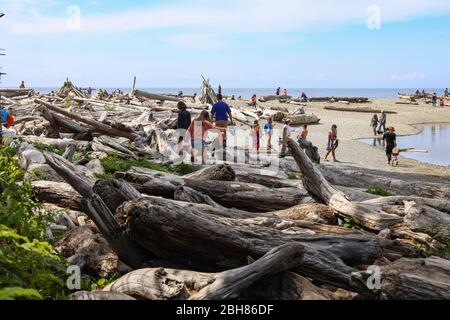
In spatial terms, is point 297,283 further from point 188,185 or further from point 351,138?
point 351,138

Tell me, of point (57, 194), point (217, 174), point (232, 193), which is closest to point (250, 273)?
point (232, 193)

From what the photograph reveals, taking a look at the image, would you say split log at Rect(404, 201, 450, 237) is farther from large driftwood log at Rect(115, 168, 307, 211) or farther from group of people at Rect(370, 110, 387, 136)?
group of people at Rect(370, 110, 387, 136)

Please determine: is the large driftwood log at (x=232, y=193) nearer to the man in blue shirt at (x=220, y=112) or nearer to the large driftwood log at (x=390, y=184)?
the large driftwood log at (x=390, y=184)

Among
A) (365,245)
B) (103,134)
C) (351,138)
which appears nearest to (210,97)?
(351,138)


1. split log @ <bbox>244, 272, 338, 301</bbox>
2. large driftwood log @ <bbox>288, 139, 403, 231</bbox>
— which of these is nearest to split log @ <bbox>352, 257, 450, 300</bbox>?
split log @ <bbox>244, 272, 338, 301</bbox>

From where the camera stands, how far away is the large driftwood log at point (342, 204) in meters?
7.65

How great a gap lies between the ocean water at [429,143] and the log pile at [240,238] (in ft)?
64.3

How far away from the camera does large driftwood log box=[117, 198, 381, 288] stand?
19.1ft

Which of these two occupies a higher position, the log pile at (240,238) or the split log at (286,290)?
the log pile at (240,238)

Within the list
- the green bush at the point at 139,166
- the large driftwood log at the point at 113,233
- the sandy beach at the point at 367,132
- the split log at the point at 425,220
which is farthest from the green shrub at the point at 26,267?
the sandy beach at the point at 367,132

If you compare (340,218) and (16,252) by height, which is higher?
(16,252)

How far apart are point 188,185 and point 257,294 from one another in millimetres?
4274

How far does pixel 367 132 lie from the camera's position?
3775 centimetres

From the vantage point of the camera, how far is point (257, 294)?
5.21 meters
